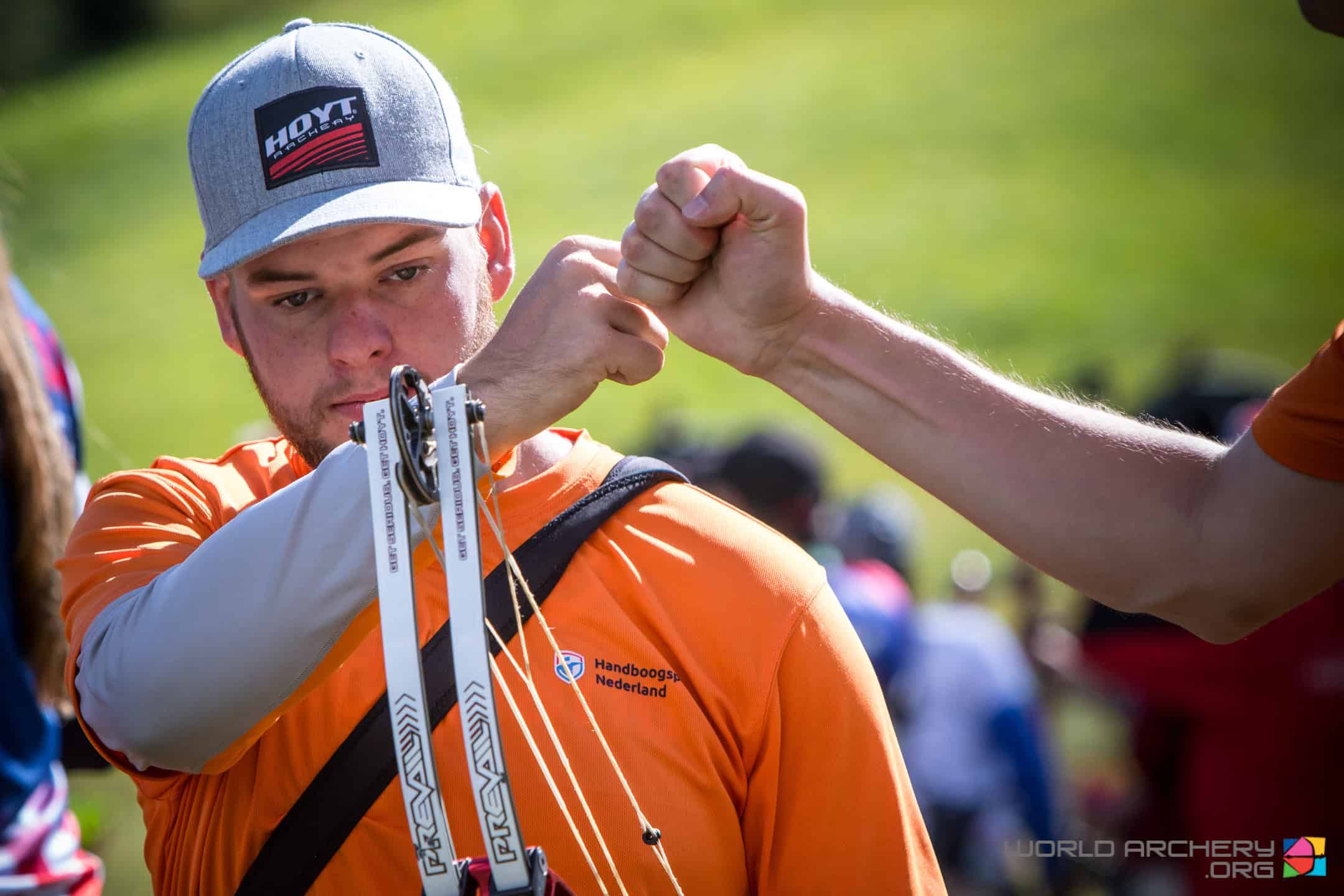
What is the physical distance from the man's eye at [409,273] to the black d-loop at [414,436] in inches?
23.4

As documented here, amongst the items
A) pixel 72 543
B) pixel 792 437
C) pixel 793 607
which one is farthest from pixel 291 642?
pixel 792 437

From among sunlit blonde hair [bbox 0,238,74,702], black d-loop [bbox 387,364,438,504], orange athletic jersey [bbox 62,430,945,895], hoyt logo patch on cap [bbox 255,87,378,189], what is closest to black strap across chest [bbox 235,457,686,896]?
orange athletic jersey [bbox 62,430,945,895]

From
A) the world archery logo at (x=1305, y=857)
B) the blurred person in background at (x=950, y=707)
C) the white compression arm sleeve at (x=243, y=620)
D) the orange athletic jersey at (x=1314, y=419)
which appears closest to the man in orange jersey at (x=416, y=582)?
the white compression arm sleeve at (x=243, y=620)

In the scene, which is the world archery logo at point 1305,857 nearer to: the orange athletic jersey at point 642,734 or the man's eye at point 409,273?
the orange athletic jersey at point 642,734

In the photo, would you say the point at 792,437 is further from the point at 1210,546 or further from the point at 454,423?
the point at 454,423

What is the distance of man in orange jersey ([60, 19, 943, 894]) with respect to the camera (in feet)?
4.54

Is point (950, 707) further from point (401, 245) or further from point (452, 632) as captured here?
point (452, 632)

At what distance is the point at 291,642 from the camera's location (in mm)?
1352

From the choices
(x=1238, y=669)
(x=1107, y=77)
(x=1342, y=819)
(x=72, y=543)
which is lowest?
(x=1107, y=77)

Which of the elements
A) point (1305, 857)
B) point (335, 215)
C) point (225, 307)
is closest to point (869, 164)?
point (1305, 857)

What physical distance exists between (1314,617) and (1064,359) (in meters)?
17.0

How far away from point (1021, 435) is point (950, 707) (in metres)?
3.13

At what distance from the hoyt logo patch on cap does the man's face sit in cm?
11

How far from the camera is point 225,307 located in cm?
204
